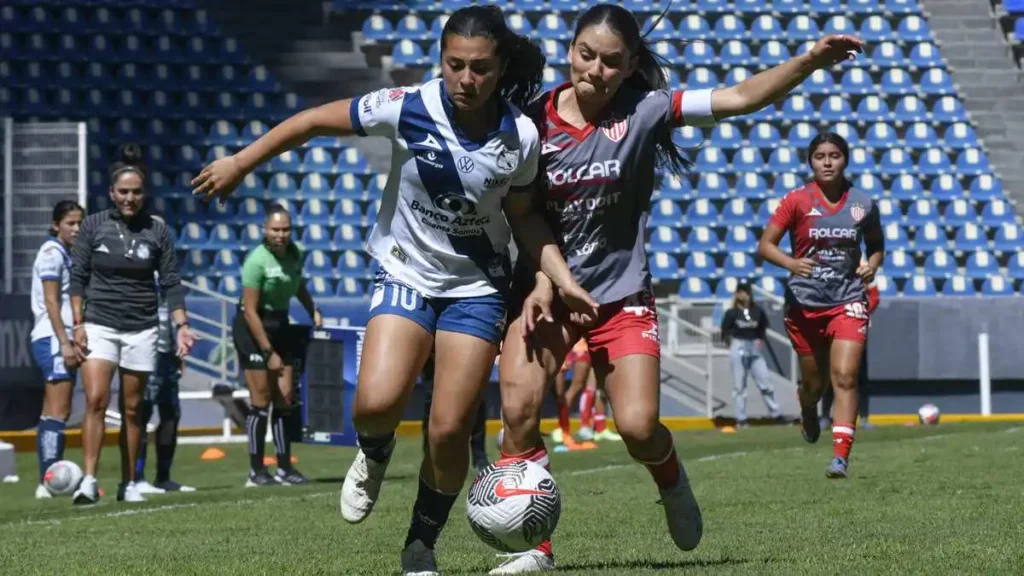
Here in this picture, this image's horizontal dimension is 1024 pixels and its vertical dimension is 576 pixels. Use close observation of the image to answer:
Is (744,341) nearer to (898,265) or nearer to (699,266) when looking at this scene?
(699,266)

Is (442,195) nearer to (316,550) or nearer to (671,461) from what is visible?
(671,461)

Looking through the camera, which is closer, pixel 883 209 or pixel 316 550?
pixel 316 550

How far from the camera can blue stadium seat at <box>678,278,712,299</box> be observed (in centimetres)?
2537

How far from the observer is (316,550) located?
7.81 meters

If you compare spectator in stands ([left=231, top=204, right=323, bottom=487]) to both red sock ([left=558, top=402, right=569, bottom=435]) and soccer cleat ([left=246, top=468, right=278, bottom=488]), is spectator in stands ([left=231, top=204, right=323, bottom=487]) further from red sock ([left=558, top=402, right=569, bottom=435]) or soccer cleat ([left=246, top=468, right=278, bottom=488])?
red sock ([left=558, top=402, right=569, bottom=435])

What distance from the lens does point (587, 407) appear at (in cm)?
2095

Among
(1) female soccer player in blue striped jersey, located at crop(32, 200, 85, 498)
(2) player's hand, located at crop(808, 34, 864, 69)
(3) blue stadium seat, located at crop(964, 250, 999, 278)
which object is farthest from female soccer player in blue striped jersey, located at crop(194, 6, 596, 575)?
(3) blue stadium seat, located at crop(964, 250, 999, 278)

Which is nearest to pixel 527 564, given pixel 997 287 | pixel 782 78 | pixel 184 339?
pixel 782 78

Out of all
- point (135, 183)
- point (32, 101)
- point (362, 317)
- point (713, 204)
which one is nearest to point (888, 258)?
point (713, 204)

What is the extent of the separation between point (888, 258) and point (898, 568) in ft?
66.7

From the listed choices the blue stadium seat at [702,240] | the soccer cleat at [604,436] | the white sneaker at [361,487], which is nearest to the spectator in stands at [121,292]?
the white sneaker at [361,487]

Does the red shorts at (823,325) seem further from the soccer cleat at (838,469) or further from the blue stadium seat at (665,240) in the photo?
the blue stadium seat at (665,240)

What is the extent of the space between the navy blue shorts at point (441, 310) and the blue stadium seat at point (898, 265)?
66.2 feet

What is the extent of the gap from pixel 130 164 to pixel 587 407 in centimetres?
960
